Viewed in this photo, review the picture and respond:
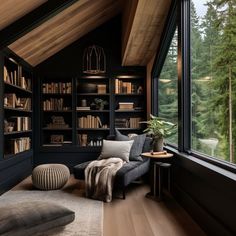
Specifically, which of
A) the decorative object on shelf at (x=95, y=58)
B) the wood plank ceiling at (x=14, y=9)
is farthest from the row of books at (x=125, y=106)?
the wood plank ceiling at (x=14, y=9)

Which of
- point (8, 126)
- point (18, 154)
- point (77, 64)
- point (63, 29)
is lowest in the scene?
point (18, 154)

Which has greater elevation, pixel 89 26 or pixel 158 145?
pixel 89 26

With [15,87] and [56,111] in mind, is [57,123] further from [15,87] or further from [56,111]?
[15,87]

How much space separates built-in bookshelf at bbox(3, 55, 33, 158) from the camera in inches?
187

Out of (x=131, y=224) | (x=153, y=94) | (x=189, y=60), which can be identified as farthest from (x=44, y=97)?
(x=131, y=224)

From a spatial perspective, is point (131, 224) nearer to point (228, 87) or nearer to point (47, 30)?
point (228, 87)

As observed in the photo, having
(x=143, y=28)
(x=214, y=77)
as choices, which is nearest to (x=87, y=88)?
(x=143, y=28)

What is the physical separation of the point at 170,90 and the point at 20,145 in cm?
306

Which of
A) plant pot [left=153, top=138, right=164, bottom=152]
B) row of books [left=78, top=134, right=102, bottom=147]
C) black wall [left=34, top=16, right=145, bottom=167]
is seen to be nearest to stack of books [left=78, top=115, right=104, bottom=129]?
row of books [left=78, top=134, right=102, bottom=147]

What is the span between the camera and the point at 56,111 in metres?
6.25

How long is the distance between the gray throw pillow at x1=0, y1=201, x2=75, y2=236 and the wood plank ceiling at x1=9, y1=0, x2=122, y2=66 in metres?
2.97

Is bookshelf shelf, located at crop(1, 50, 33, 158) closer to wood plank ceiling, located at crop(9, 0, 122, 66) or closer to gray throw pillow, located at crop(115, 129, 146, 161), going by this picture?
wood plank ceiling, located at crop(9, 0, 122, 66)

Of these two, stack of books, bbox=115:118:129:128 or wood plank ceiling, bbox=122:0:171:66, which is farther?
stack of books, bbox=115:118:129:128

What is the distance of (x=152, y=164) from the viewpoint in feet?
13.8
